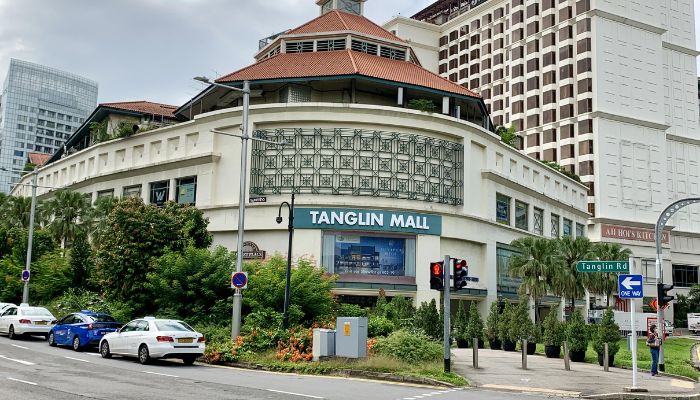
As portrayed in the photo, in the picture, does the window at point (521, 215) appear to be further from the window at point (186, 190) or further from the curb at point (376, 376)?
the curb at point (376, 376)

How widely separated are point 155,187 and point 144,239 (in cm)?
1914

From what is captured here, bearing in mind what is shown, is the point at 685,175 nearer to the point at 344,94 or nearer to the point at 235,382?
the point at 344,94

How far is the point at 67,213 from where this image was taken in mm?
52906

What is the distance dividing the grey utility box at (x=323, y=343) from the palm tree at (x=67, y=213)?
35.4 metres

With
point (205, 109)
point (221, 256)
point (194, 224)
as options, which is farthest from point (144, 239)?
point (205, 109)

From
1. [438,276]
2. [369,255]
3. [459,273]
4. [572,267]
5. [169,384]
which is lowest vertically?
[169,384]

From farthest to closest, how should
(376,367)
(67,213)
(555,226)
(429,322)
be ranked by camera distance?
(555,226)
(67,213)
(429,322)
(376,367)

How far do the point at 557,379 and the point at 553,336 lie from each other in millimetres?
9128

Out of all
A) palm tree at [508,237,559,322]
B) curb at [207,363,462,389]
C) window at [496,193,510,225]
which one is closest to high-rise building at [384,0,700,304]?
window at [496,193,510,225]

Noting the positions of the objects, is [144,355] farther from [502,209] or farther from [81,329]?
[502,209]

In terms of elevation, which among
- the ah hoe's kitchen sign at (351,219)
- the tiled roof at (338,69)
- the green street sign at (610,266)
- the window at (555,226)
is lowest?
the green street sign at (610,266)

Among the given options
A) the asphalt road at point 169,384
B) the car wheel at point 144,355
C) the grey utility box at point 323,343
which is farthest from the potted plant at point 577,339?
the car wheel at point 144,355

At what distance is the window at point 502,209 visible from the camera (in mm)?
52781

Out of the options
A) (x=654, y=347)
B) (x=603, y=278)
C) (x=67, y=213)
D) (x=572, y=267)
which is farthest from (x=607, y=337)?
(x=67, y=213)
